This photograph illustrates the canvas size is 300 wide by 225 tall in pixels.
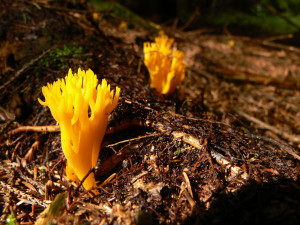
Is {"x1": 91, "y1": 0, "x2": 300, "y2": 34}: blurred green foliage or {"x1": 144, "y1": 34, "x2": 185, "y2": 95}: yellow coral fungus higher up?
{"x1": 91, "y1": 0, "x2": 300, "y2": 34}: blurred green foliage

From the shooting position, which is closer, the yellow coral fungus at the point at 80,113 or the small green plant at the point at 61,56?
the yellow coral fungus at the point at 80,113

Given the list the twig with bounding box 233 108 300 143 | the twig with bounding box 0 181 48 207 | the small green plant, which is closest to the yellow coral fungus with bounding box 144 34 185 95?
the small green plant

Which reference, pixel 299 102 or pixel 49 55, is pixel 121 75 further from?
pixel 299 102

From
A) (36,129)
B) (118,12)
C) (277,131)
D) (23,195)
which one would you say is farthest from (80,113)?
(118,12)

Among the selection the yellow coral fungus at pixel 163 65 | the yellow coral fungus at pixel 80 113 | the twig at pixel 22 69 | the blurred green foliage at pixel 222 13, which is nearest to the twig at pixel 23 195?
the yellow coral fungus at pixel 80 113

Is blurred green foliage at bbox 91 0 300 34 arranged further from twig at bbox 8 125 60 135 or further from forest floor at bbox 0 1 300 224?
twig at bbox 8 125 60 135

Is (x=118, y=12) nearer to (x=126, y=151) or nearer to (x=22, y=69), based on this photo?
(x=22, y=69)

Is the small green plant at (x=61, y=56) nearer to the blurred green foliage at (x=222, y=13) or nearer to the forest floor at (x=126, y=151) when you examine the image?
the forest floor at (x=126, y=151)
